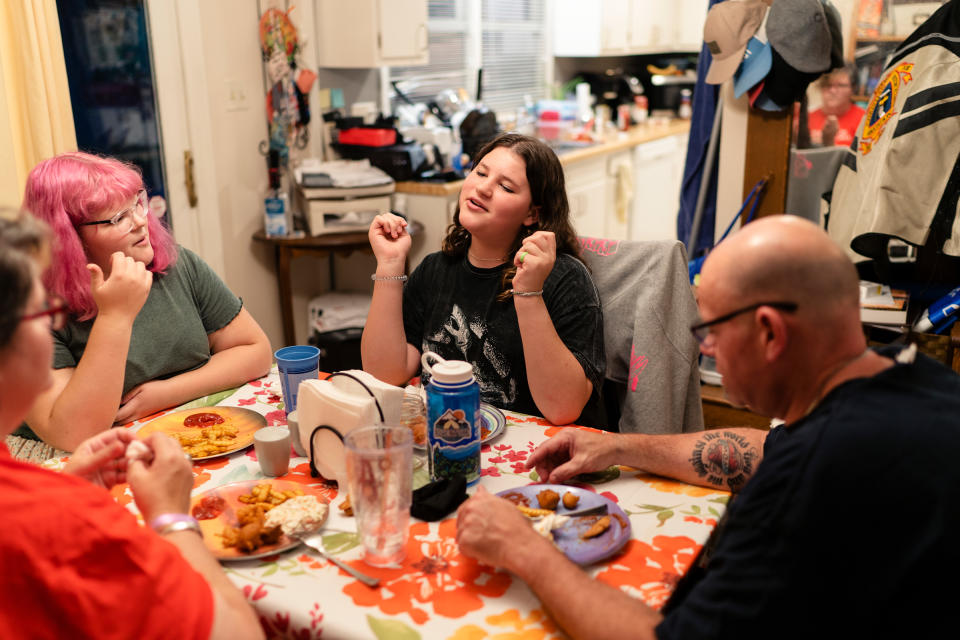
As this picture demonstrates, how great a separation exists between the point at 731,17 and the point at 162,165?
231 cm

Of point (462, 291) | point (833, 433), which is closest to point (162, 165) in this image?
point (462, 291)

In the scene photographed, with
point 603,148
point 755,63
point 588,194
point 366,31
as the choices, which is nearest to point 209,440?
point 755,63

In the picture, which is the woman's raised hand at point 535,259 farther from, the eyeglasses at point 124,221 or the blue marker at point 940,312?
the blue marker at point 940,312

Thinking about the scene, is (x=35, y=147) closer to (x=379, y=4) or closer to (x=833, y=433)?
(x=379, y=4)

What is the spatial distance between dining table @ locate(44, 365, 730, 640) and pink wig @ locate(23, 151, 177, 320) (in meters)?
0.55

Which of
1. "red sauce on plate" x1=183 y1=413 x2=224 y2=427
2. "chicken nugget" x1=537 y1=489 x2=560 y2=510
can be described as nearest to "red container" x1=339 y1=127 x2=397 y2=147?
"red sauce on plate" x1=183 y1=413 x2=224 y2=427

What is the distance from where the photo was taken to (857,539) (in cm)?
81

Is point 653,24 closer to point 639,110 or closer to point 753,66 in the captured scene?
point 639,110

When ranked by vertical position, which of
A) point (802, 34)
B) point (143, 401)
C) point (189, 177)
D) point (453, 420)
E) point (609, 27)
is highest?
point (609, 27)

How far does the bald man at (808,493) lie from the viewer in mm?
805

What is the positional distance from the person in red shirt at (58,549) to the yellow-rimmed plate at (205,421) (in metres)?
0.60

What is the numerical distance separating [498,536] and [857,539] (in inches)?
17.2

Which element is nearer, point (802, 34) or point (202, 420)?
point (202, 420)

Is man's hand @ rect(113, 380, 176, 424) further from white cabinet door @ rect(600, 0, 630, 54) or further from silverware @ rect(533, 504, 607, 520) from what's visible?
white cabinet door @ rect(600, 0, 630, 54)
